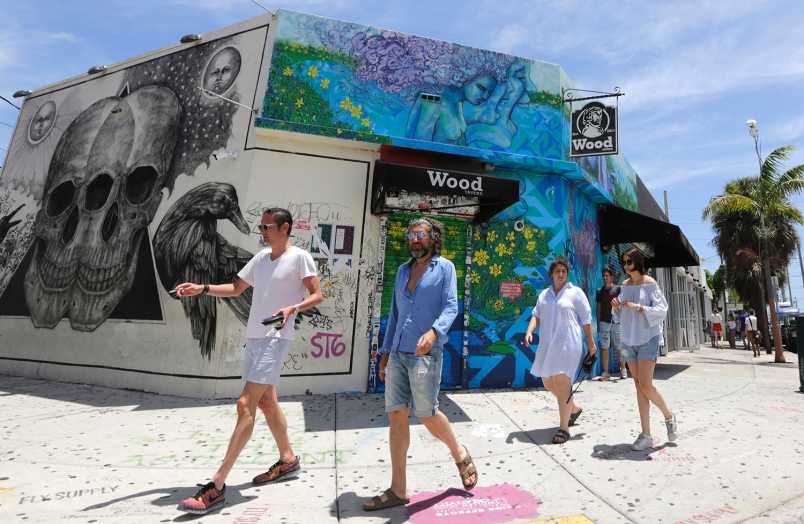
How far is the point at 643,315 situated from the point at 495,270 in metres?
2.93

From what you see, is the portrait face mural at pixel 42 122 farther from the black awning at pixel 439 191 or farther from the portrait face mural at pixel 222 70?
the black awning at pixel 439 191

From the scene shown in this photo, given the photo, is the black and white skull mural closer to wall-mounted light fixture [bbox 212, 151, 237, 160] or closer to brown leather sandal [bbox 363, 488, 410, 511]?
wall-mounted light fixture [bbox 212, 151, 237, 160]

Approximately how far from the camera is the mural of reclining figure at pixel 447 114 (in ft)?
23.4

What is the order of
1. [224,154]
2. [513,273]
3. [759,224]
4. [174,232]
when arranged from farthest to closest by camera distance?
[759,224]
[513,273]
[174,232]
[224,154]

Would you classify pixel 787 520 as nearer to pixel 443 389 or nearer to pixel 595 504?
pixel 595 504

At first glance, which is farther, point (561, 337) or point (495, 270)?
point (495, 270)

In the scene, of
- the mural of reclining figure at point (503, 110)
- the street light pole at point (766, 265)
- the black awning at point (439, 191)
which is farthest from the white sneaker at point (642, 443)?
the street light pole at point (766, 265)

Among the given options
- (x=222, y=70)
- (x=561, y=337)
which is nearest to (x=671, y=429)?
(x=561, y=337)

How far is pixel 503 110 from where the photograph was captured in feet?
24.7

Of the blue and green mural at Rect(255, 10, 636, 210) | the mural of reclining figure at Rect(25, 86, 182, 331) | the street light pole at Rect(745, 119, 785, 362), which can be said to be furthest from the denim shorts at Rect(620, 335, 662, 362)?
the street light pole at Rect(745, 119, 785, 362)

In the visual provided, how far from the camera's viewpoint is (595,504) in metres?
2.98

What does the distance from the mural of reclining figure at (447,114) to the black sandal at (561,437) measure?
184 inches

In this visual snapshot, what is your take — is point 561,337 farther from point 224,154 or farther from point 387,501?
point 224,154

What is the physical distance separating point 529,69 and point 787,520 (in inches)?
282
